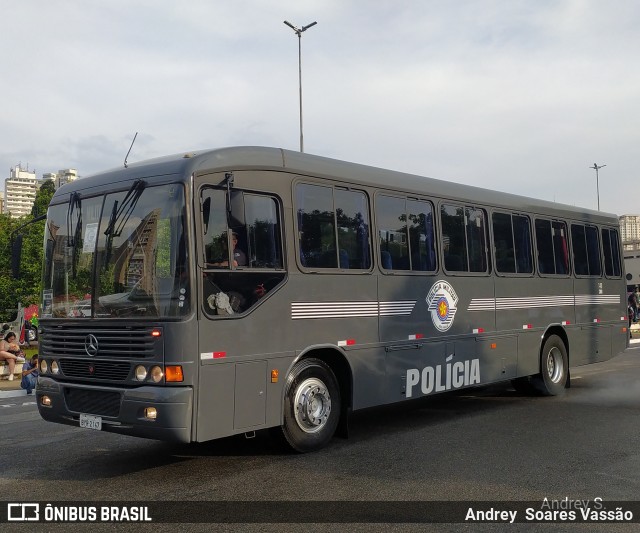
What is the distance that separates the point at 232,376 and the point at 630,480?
3.75 metres

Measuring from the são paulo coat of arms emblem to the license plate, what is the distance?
4.54m

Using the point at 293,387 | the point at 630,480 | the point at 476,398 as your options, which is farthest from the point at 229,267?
the point at 476,398

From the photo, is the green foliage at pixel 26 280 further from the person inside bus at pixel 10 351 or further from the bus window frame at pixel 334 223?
the bus window frame at pixel 334 223

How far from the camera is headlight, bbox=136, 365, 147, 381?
646 cm

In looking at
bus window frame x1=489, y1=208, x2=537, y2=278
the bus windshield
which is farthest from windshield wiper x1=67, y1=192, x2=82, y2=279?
bus window frame x1=489, y1=208, x2=537, y2=278

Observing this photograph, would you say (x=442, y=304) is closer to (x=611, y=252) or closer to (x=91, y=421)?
(x=91, y=421)

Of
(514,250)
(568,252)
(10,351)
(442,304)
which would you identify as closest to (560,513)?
(442,304)

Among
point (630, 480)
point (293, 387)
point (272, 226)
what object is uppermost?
point (272, 226)

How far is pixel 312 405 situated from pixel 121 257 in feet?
8.41

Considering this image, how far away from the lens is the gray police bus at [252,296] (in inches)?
256

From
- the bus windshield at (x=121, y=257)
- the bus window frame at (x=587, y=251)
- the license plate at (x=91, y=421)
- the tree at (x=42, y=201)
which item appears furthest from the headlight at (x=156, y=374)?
the tree at (x=42, y=201)

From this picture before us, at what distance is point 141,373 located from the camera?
6.47m

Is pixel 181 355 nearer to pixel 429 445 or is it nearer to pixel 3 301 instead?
pixel 429 445

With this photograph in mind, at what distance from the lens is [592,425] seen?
29.7ft
